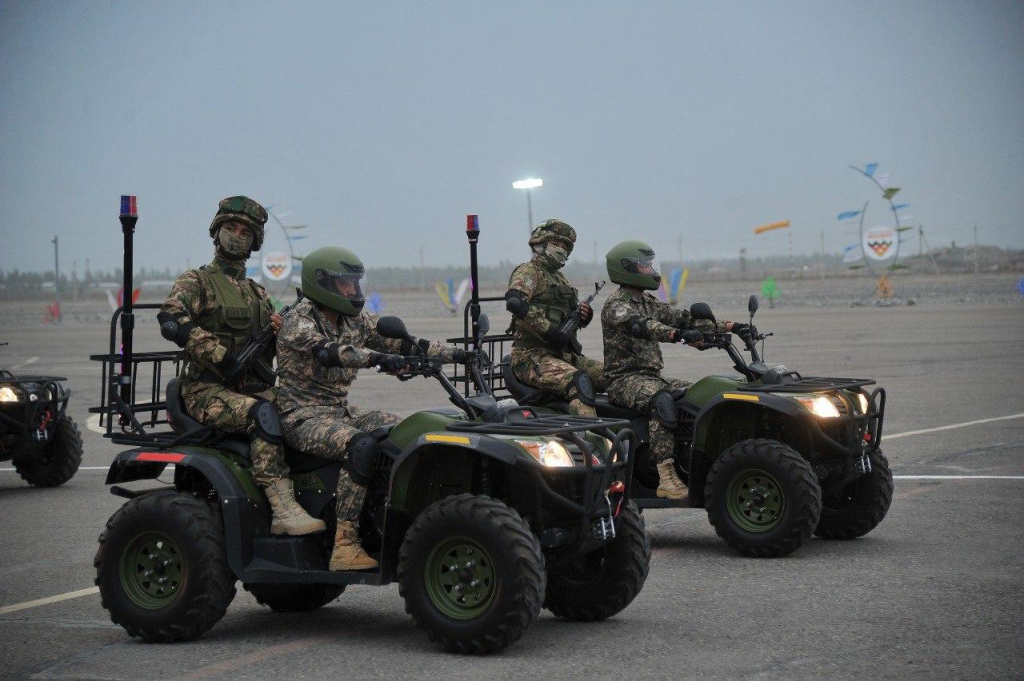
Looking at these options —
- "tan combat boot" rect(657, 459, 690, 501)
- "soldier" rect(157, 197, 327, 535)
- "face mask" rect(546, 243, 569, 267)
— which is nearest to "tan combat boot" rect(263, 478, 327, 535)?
"soldier" rect(157, 197, 327, 535)

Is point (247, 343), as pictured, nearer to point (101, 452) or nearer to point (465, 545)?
point (465, 545)

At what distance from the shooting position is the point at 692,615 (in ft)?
26.6

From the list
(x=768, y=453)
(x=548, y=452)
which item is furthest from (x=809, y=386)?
(x=548, y=452)

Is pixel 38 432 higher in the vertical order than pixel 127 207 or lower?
lower

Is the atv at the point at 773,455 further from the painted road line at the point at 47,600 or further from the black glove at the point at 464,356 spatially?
the painted road line at the point at 47,600

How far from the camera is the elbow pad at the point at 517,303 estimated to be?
38.7 feet

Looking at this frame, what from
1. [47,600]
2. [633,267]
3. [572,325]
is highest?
[633,267]

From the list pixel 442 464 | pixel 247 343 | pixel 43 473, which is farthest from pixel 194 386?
pixel 43 473

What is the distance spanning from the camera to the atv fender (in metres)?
7.59

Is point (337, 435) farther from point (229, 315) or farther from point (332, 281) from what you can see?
point (229, 315)

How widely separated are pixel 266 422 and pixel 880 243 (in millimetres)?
78900

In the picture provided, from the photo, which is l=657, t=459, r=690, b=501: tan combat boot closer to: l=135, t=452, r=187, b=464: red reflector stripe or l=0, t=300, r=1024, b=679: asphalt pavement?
l=0, t=300, r=1024, b=679: asphalt pavement

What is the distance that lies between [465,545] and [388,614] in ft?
4.92

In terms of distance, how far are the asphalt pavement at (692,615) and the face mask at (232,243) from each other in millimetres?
2128
